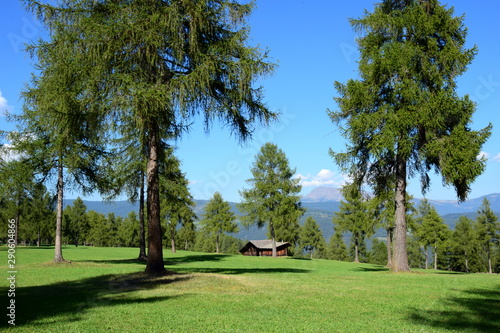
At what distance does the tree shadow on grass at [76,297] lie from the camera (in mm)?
7465

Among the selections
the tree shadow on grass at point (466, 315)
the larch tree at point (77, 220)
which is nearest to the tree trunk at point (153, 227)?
the tree shadow on grass at point (466, 315)

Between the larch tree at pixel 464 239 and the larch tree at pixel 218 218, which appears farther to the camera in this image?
the larch tree at pixel 464 239

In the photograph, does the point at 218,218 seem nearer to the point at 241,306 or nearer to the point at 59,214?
the point at 59,214

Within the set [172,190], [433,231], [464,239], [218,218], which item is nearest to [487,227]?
[464,239]

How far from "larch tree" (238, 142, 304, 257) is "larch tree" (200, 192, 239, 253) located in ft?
38.7

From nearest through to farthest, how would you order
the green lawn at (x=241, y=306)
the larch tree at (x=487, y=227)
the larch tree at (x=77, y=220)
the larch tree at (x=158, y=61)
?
the green lawn at (x=241, y=306) < the larch tree at (x=158, y=61) < the larch tree at (x=487, y=227) < the larch tree at (x=77, y=220)

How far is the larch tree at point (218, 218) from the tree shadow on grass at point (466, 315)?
48.0 m

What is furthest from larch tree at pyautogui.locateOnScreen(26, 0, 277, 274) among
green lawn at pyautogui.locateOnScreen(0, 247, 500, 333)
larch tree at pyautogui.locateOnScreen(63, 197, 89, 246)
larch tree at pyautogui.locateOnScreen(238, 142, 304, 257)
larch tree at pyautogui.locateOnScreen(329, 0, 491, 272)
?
larch tree at pyautogui.locateOnScreen(63, 197, 89, 246)

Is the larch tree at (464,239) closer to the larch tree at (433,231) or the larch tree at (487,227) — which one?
the larch tree at (487,227)

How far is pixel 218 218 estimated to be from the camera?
191 ft

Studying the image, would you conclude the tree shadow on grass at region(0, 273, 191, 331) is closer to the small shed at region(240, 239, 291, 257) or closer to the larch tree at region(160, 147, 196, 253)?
the larch tree at region(160, 147, 196, 253)

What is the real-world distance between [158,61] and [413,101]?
1179 cm

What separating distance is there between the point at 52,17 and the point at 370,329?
1505 centimetres

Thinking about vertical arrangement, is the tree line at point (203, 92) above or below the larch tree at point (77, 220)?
above
